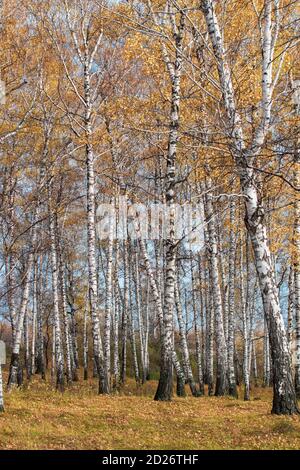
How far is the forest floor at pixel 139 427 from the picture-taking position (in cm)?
660

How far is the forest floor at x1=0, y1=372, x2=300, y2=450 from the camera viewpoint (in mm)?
6602

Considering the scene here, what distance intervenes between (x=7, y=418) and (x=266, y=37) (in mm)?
8183

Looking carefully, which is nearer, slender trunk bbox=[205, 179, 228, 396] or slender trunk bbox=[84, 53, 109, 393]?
slender trunk bbox=[84, 53, 109, 393]

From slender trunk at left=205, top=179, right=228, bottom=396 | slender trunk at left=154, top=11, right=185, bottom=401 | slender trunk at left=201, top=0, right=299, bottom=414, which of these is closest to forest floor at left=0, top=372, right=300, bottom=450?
slender trunk at left=201, top=0, right=299, bottom=414

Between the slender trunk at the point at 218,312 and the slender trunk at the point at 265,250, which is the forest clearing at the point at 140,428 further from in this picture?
the slender trunk at the point at 218,312

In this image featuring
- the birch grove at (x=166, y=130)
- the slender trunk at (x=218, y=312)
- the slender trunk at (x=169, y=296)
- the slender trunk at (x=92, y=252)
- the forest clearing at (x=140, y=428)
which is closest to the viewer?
the forest clearing at (x=140, y=428)

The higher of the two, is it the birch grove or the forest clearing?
the birch grove

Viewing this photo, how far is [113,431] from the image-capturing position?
7.45m

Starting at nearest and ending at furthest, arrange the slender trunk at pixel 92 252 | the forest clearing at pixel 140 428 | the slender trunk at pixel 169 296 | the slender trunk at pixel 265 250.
→ the forest clearing at pixel 140 428 < the slender trunk at pixel 265 250 < the slender trunk at pixel 169 296 < the slender trunk at pixel 92 252

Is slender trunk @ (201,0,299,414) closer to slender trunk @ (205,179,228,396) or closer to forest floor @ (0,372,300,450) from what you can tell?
forest floor @ (0,372,300,450)

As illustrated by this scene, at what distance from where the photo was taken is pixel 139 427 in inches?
309

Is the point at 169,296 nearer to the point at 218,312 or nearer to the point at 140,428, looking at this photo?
the point at 218,312

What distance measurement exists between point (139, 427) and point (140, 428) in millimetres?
86

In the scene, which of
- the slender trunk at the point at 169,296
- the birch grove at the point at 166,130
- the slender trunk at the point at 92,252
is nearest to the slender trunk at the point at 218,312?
the birch grove at the point at 166,130
